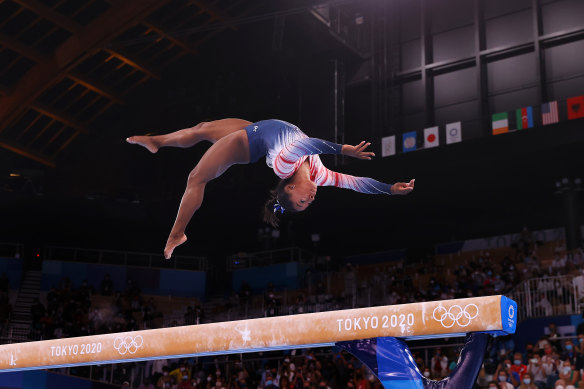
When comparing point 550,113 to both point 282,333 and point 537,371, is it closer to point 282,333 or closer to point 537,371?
point 537,371

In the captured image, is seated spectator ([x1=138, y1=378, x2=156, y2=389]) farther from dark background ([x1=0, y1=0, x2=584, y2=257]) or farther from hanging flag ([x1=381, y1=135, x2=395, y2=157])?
hanging flag ([x1=381, y1=135, x2=395, y2=157])

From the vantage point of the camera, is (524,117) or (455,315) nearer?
(455,315)

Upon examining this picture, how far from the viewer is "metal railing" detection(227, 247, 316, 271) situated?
77.8ft

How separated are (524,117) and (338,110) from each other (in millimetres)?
4654

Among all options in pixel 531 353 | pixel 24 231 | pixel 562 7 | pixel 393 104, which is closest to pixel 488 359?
pixel 531 353

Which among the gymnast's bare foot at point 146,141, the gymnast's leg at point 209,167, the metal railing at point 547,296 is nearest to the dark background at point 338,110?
the metal railing at point 547,296

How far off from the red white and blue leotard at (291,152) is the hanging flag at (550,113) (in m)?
10.4

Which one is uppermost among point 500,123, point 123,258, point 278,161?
point 500,123

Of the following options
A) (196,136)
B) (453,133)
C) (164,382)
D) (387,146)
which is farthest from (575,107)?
(164,382)

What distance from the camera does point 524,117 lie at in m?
18.4

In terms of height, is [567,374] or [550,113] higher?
[550,113]

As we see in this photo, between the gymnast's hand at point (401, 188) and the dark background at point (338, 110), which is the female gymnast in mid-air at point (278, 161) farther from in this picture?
the dark background at point (338, 110)

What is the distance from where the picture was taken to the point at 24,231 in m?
24.2

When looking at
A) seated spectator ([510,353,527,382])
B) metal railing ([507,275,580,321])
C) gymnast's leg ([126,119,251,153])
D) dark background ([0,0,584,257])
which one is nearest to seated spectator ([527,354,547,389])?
seated spectator ([510,353,527,382])
